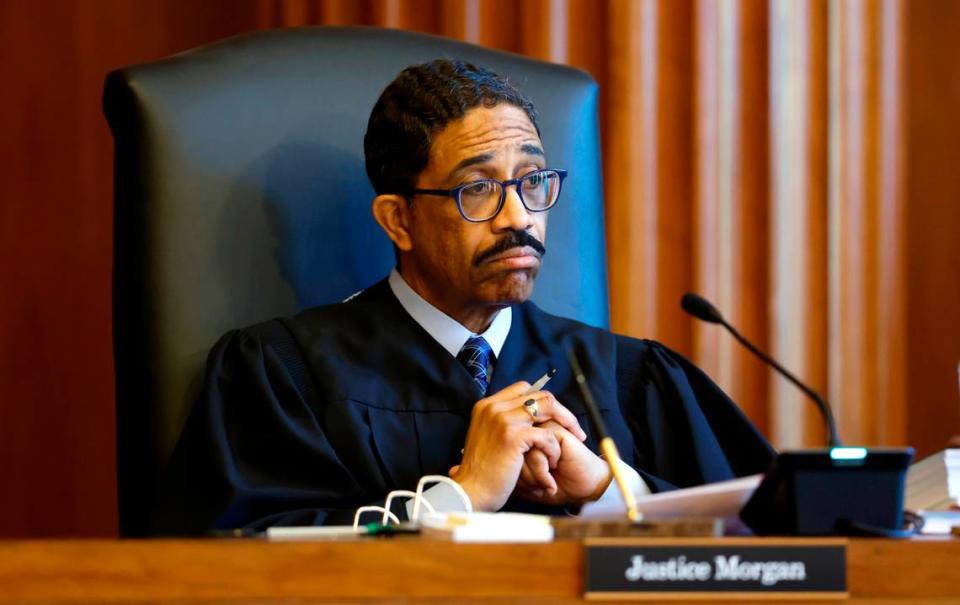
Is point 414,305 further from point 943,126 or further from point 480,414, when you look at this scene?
point 943,126

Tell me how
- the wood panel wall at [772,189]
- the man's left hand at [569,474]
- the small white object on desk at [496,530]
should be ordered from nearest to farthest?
1. the small white object on desk at [496,530]
2. the man's left hand at [569,474]
3. the wood panel wall at [772,189]

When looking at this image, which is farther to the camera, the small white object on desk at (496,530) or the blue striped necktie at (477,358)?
the blue striped necktie at (477,358)

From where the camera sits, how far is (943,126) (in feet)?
9.38

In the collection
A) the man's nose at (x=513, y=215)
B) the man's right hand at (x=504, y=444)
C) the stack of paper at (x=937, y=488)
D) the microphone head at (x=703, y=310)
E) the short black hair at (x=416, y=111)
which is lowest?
the stack of paper at (x=937, y=488)

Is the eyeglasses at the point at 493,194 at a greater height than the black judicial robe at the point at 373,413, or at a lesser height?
greater

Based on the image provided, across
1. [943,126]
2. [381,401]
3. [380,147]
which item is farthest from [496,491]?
[943,126]

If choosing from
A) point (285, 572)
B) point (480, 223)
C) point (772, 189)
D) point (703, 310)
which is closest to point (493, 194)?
point (480, 223)

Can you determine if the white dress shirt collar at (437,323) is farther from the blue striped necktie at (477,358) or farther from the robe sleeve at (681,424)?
the robe sleeve at (681,424)

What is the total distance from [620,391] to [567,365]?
4.2 inches

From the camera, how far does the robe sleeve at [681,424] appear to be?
2.20 metres

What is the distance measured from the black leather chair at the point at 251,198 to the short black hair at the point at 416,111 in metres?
0.07

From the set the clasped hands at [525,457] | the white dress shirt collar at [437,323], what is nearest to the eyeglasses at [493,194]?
the white dress shirt collar at [437,323]

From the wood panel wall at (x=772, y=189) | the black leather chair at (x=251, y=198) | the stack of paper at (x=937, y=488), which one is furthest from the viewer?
the wood panel wall at (x=772, y=189)

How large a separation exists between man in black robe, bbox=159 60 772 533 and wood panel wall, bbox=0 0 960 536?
1.58 ft
